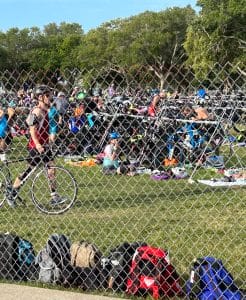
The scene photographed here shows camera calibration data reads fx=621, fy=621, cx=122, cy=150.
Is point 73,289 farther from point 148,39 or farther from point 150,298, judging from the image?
point 148,39

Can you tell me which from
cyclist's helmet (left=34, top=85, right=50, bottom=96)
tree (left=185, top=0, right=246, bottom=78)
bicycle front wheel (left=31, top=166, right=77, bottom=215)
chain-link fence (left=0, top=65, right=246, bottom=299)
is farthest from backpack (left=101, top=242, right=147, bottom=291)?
tree (left=185, top=0, right=246, bottom=78)

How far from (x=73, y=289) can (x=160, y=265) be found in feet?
2.63

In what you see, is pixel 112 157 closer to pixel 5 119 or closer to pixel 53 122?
pixel 5 119

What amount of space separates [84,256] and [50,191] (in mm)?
3677

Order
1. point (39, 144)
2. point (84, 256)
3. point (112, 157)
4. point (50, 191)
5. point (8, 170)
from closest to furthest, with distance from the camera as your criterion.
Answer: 1. point (84, 256)
2. point (39, 144)
3. point (8, 170)
4. point (50, 191)
5. point (112, 157)

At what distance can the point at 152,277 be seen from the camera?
513 centimetres

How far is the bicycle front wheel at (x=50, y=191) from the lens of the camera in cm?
880

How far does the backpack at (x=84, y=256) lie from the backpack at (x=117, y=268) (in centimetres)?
9

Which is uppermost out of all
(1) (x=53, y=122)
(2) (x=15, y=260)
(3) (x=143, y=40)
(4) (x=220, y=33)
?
(1) (x=53, y=122)

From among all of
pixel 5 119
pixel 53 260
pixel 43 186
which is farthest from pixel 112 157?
pixel 53 260

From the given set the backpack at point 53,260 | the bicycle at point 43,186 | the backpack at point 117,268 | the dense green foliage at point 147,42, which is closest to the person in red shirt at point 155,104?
the dense green foliage at point 147,42

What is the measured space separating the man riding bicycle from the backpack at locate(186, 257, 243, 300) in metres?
4.07

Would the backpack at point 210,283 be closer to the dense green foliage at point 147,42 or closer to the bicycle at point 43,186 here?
the bicycle at point 43,186

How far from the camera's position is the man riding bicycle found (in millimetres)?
8711
